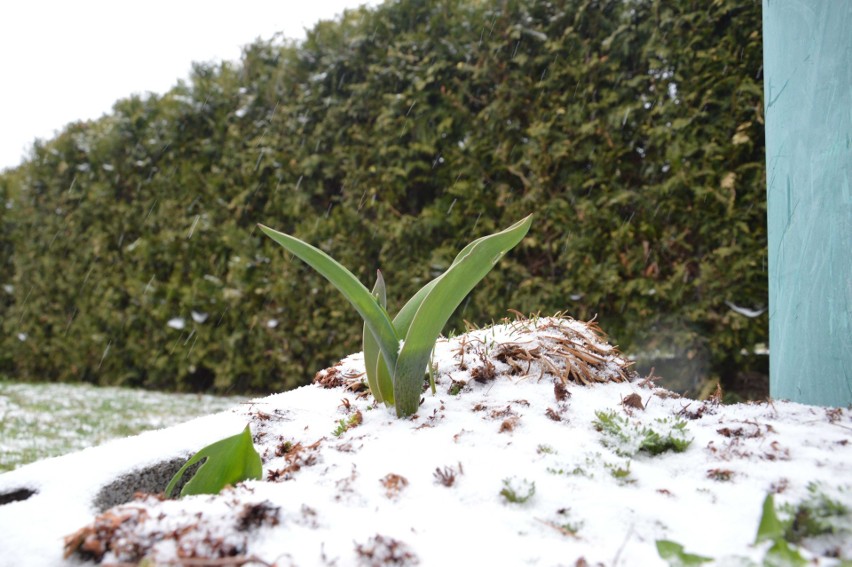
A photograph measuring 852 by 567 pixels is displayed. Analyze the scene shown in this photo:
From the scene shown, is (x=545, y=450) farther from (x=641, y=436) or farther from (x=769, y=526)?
(x=769, y=526)

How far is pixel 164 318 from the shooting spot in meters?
6.15

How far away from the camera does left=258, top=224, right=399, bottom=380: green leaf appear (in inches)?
47.8

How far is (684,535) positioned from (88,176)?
25.1 ft

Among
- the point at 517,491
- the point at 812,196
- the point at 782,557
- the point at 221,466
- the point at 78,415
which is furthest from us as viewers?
the point at 78,415

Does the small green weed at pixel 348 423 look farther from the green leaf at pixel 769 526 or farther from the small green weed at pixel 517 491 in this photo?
the green leaf at pixel 769 526

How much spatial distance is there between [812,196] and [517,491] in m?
1.20

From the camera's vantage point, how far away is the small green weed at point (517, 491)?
0.96 m

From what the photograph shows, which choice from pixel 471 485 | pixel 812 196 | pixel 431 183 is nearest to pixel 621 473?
pixel 471 485

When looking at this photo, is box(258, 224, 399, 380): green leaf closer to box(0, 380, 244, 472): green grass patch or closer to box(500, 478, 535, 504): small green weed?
box(500, 478, 535, 504): small green weed

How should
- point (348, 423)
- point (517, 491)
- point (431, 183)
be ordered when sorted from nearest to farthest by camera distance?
point (517, 491) → point (348, 423) → point (431, 183)

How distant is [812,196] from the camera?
1.54 metres

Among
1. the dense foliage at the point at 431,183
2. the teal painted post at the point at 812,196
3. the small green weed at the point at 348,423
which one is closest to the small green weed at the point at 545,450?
the small green weed at the point at 348,423

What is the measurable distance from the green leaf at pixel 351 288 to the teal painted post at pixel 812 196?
44.4 inches

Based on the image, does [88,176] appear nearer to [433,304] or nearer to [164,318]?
[164,318]
